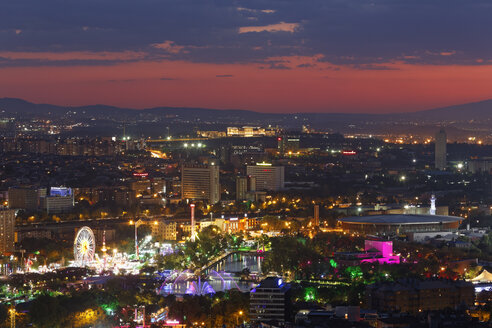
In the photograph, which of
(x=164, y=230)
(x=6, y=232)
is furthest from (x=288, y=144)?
(x=6, y=232)

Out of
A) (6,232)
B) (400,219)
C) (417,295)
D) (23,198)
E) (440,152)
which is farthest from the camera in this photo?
(440,152)

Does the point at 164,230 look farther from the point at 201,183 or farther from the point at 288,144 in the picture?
the point at 288,144

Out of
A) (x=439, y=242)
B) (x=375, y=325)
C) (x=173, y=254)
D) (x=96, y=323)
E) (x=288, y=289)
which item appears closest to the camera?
(x=375, y=325)

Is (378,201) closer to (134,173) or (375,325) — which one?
(134,173)

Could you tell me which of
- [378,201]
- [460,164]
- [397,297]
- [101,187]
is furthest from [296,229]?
[460,164]

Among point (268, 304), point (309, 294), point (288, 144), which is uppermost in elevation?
point (288, 144)

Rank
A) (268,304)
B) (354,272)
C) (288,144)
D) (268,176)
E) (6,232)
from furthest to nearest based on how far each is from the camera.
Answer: (288,144)
(268,176)
(6,232)
(354,272)
(268,304)

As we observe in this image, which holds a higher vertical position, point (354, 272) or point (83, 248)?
point (83, 248)

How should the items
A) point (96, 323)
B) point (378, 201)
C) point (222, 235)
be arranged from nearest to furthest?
point (96, 323), point (222, 235), point (378, 201)
